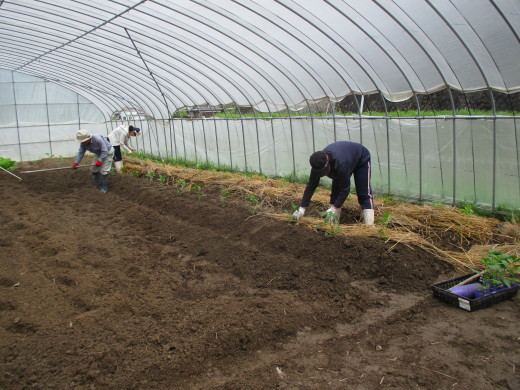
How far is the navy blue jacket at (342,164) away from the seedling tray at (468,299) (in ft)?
5.81

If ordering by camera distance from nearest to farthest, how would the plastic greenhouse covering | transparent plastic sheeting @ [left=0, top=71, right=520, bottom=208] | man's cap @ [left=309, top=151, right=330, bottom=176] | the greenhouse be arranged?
the greenhouse → man's cap @ [left=309, top=151, right=330, bottom=176] → the plastic greenhouse covering → transparent plastic sheeting @ [left=0, top=71, right=520, bottom=208]

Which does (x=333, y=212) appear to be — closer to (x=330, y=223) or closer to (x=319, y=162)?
(x=330, y=223)

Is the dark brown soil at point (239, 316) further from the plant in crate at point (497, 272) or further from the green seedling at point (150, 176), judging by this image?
the green seedling at point (150, 176)

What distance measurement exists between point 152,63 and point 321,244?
9118mm

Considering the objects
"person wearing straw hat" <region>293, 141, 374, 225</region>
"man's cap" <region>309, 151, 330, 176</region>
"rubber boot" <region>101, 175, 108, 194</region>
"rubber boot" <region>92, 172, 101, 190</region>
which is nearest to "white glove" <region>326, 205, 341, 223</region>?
"person wearing straw hat" <region>293, 141, 374, 225</region>

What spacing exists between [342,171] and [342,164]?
9 centimetres

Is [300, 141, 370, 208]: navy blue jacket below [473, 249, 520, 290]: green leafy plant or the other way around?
the other way around

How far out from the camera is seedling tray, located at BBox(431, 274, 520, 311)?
3.97m

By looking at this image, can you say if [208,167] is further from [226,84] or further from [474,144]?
[474,144]

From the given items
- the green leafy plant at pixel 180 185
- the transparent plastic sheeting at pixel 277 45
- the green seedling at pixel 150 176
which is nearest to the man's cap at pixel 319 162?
the transparent plastic sheeting at pixel 277 45

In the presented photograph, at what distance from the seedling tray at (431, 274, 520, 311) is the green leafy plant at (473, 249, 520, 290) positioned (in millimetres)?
99

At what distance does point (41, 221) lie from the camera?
26.3 ft

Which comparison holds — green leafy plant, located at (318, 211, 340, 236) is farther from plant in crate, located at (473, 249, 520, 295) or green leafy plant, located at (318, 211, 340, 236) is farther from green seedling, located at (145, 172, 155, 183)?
green seedling, located at (145, 172, 155, 183)

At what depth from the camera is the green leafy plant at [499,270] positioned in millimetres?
4051
